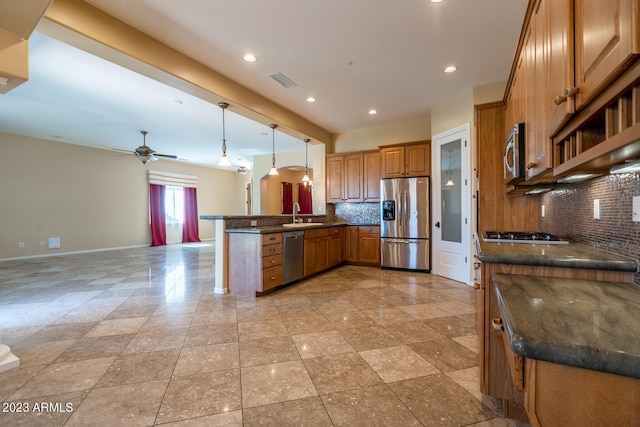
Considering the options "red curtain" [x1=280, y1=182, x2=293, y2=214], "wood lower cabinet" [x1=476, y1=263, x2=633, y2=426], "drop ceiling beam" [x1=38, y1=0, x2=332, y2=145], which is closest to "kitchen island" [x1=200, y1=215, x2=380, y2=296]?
"drop ceiling beam" [x1=38, y1=0, x2=332, y2=145]

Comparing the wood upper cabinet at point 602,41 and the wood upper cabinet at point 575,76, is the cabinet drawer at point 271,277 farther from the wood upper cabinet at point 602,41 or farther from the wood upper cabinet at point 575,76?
the wood upper cabinet at point 602,41

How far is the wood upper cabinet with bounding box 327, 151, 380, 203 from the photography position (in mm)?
5473

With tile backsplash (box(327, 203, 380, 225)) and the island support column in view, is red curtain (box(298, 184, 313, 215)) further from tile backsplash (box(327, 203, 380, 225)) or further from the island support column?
the island support column

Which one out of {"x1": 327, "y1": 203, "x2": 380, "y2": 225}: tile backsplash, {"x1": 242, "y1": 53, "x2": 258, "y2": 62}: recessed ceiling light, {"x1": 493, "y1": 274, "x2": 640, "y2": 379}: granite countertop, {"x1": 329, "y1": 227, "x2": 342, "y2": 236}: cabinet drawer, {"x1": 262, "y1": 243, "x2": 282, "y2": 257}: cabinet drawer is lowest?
{"x1": 262, "y1": 243, "x2": 282, "y2": 257}: cabinet drawer

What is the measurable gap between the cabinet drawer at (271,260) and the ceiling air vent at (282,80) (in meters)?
2.39

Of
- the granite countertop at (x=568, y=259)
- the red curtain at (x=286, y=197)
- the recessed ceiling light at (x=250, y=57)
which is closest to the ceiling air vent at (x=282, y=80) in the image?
the recessed ceiling light at (x=250, y=57)

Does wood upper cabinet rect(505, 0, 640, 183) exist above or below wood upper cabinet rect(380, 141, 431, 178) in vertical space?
below

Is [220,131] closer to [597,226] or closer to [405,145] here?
[405,145]

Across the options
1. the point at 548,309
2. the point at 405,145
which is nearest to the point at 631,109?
the point at 548,309

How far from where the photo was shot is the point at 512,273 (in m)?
1.34

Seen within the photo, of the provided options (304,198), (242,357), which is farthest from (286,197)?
(242,357)

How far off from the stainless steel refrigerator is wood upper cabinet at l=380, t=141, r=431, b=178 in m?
0.15

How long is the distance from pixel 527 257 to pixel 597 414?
31.2 inches

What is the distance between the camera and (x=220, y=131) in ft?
20.2
